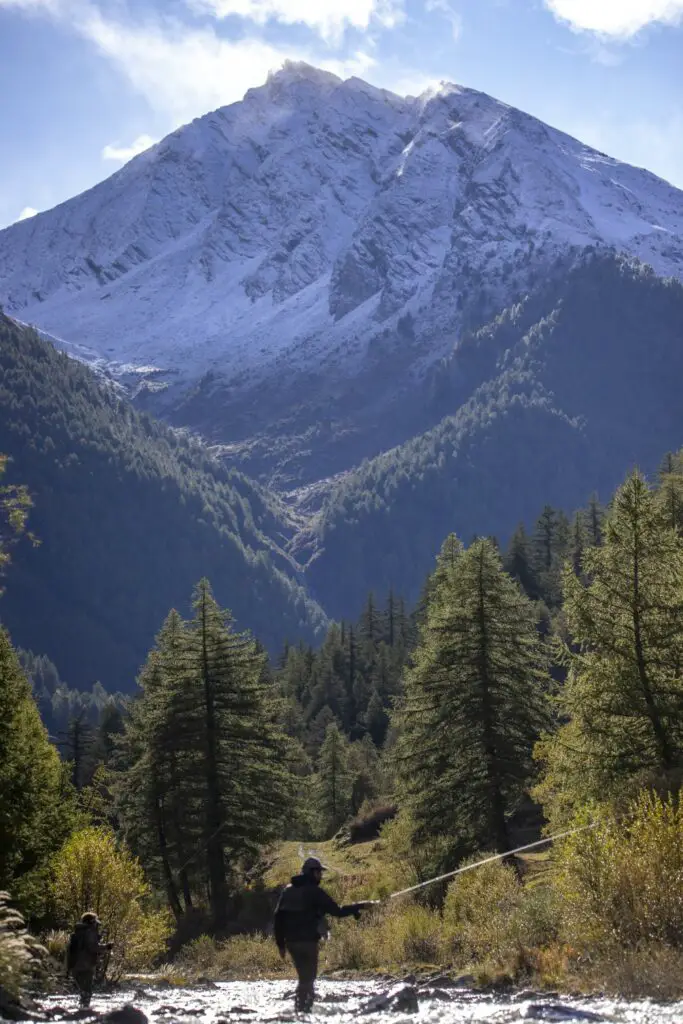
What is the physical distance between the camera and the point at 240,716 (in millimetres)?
35562

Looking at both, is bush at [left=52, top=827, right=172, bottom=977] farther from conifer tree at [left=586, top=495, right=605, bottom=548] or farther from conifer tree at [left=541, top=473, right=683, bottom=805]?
conifer tree at [left=586, top=495, right=605, bottom=548]

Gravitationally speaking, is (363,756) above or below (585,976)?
above

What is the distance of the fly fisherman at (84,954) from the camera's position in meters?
17.1

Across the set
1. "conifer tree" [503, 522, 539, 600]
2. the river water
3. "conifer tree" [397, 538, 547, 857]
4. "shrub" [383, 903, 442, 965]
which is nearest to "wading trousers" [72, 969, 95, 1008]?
the river water

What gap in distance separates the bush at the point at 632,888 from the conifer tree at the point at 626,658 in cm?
674

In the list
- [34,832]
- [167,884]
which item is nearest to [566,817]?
[34,832]

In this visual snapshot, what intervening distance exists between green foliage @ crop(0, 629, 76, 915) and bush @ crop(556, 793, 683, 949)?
13.9 metres

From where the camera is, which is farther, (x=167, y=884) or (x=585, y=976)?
(x=167, y=884)

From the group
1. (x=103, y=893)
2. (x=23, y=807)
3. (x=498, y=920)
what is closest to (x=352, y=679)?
(x=23, y=807)

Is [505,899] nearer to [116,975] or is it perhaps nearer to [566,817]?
[566,817]

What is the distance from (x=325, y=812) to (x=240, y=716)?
1462 inches

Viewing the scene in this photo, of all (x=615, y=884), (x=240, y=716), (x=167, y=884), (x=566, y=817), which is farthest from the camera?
(x=167, y=884)

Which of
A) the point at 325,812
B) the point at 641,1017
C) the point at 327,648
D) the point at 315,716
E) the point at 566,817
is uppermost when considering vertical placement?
the point at 327,648

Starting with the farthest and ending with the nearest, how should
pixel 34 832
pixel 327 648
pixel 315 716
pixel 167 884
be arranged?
pixel 327 648
pixel 315 716
pixel 167 884
pixel 34 832
